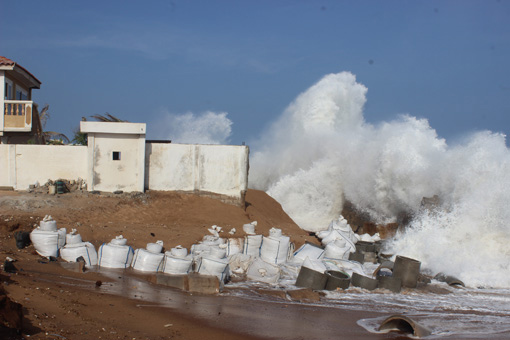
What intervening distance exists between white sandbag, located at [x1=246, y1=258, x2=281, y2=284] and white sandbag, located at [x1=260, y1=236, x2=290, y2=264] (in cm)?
127

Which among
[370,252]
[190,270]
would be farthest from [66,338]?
[370,252]

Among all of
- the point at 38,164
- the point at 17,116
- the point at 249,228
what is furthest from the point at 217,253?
the point at 17,116

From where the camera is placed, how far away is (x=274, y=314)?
900 cm

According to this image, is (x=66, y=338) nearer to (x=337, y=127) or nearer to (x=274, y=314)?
(x=274, y=314)

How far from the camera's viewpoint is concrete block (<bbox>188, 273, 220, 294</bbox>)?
10.1 meters

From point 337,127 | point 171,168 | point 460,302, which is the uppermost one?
point 337,127

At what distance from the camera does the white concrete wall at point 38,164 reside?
56.8 feet

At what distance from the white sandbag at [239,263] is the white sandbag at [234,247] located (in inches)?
38.3

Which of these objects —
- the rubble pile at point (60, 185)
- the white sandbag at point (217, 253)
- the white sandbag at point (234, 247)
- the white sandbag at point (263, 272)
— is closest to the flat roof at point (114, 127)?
the rubble pile at point (60, 185)

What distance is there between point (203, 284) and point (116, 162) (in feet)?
27.8

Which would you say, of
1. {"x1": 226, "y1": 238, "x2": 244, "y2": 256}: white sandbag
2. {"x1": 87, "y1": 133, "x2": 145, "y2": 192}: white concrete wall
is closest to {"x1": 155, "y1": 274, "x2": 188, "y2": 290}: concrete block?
{"x1": 226, "y1": 238, "x2": 244, "y2": 256}: white sandbag

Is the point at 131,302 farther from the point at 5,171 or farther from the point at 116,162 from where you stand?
the point at 5,171

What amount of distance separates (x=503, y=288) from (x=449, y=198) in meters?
5.99

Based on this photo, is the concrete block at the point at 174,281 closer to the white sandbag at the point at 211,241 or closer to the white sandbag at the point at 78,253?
the white sandbag at the point at 78,253
